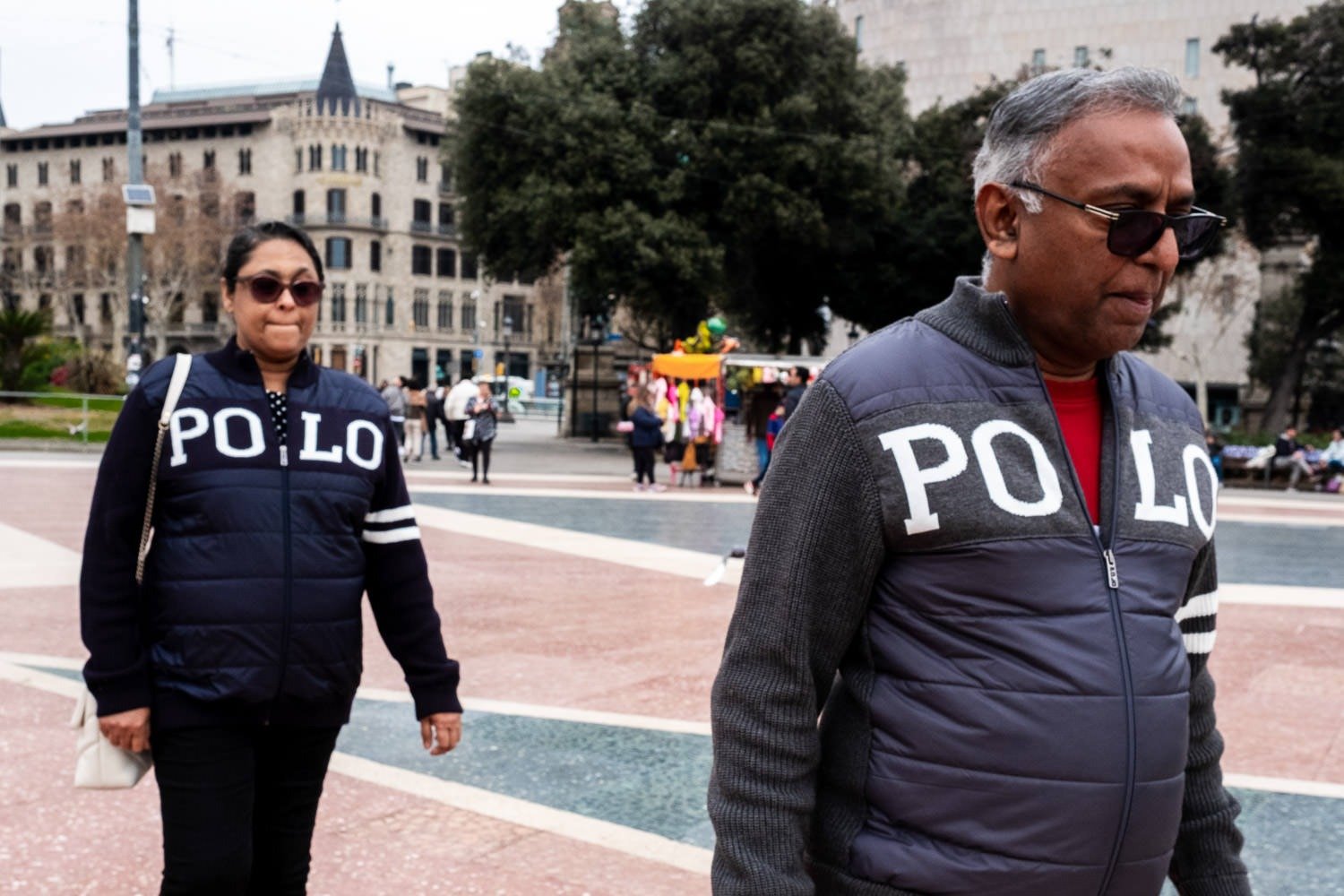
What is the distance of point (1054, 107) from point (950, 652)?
0.70 m

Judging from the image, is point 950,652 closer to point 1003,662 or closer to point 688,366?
point 1003,662

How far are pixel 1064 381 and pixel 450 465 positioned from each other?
73.4ft

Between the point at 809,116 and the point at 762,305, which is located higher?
the point at 809,116

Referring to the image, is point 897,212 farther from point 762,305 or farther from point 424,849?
point 424,849

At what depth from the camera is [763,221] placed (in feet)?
97.6

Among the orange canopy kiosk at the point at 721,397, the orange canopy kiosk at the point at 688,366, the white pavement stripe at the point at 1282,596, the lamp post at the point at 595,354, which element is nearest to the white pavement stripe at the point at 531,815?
the white pavement stripe at the point at 1282,596

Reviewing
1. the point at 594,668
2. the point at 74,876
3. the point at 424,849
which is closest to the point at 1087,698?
the point at 424,849

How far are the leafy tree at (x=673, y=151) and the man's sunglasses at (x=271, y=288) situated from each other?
2503cm

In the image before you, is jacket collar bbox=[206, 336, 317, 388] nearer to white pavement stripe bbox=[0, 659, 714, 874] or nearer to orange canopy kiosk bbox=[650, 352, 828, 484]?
white pavement stripe bbox=[0, 659, 714, 874]

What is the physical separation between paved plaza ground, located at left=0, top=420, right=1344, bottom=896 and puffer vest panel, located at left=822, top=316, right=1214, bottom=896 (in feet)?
7.33

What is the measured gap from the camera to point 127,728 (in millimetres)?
2650

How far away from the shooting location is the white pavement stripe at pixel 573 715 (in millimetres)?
5496

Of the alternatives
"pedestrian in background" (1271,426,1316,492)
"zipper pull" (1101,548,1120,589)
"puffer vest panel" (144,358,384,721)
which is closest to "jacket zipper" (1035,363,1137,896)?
"zipper pull" (1101,548,1120,589)

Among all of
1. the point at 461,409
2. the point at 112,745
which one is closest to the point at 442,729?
the point at 112,745
